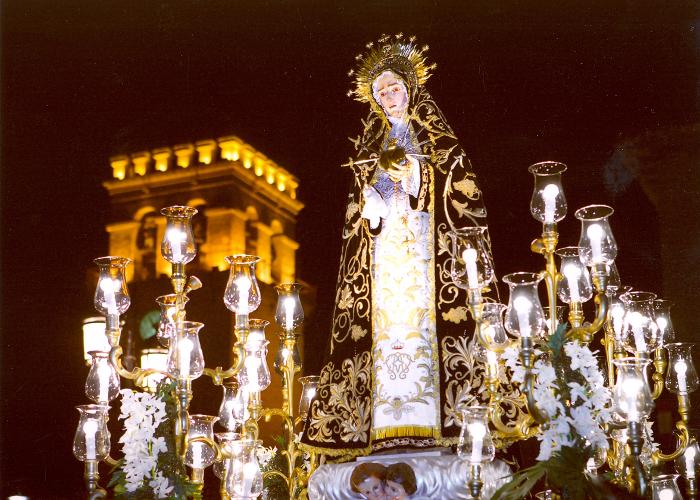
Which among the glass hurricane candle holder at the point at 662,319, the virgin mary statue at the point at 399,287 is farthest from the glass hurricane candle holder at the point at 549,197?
the virgin mary statue at the point at 399,287

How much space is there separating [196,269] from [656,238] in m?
12.6

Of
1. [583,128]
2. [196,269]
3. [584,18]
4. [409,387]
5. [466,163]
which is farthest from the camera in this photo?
[196,269]

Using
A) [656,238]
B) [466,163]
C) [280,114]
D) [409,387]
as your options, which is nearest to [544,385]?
[409,387]

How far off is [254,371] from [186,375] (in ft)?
3.14

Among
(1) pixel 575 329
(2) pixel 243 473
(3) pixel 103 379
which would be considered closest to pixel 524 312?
(1) pixel 575 329

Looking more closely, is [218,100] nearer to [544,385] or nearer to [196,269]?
[196,269]

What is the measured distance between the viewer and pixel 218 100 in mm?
15281

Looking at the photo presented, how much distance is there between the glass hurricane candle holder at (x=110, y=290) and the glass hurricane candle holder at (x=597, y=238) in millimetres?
2915

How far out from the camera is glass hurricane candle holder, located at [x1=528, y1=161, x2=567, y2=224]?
5.91 meters

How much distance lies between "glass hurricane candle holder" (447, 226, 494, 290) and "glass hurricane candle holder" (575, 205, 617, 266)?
0.60 meters

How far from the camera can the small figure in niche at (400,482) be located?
5.98 meters

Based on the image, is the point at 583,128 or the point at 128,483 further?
the point at 583,128

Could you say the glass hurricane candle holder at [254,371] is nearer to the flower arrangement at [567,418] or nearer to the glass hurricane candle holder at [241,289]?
the glass hurricane candle holder at [241,289]

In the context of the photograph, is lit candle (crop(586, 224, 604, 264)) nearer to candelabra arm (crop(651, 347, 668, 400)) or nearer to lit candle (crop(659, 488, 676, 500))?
candelabra arm (crop(651, 347, 668, 400))
